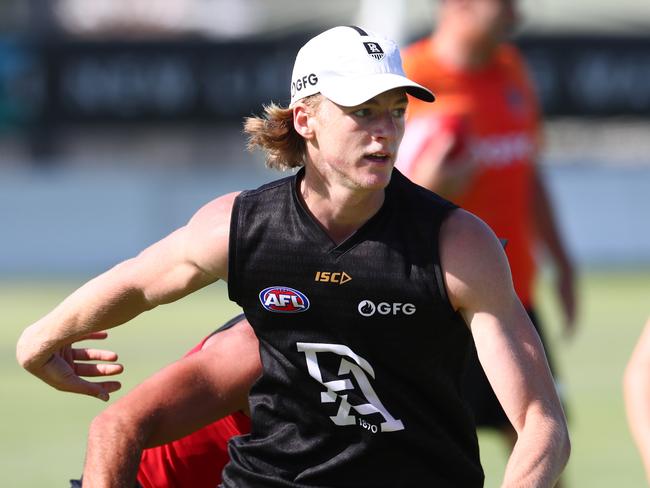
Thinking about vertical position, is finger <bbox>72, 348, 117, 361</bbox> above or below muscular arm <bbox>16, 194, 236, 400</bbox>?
below

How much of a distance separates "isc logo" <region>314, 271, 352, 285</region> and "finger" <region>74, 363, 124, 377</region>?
1061 millimetres

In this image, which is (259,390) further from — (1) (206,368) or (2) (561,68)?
(2) (561,68)

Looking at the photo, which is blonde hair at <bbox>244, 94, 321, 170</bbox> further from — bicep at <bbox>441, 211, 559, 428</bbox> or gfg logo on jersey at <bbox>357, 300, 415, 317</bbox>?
bicep at <bbox>441, 211, 559, 428</bbox>

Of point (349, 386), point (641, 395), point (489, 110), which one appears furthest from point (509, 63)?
point (641, 395)

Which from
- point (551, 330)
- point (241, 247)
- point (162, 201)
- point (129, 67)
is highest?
point (241, 247)

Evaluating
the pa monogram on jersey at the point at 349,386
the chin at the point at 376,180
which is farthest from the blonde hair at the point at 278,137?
the pa monogram on jersey at the point at 349,386

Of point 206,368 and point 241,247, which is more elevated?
point 241,247

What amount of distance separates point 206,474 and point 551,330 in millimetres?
11018

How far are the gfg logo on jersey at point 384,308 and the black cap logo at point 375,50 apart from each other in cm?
78

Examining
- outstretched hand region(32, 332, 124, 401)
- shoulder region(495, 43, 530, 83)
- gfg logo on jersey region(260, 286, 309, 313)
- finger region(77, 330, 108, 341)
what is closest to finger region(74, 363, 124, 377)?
outstretched hand region(32, 332, 124, 401)

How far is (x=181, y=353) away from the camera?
1384cm

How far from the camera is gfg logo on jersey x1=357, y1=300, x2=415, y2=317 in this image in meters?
4.83

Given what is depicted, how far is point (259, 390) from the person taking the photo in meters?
5.18

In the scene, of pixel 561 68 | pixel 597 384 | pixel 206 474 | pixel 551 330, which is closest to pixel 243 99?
pixel 561 68
